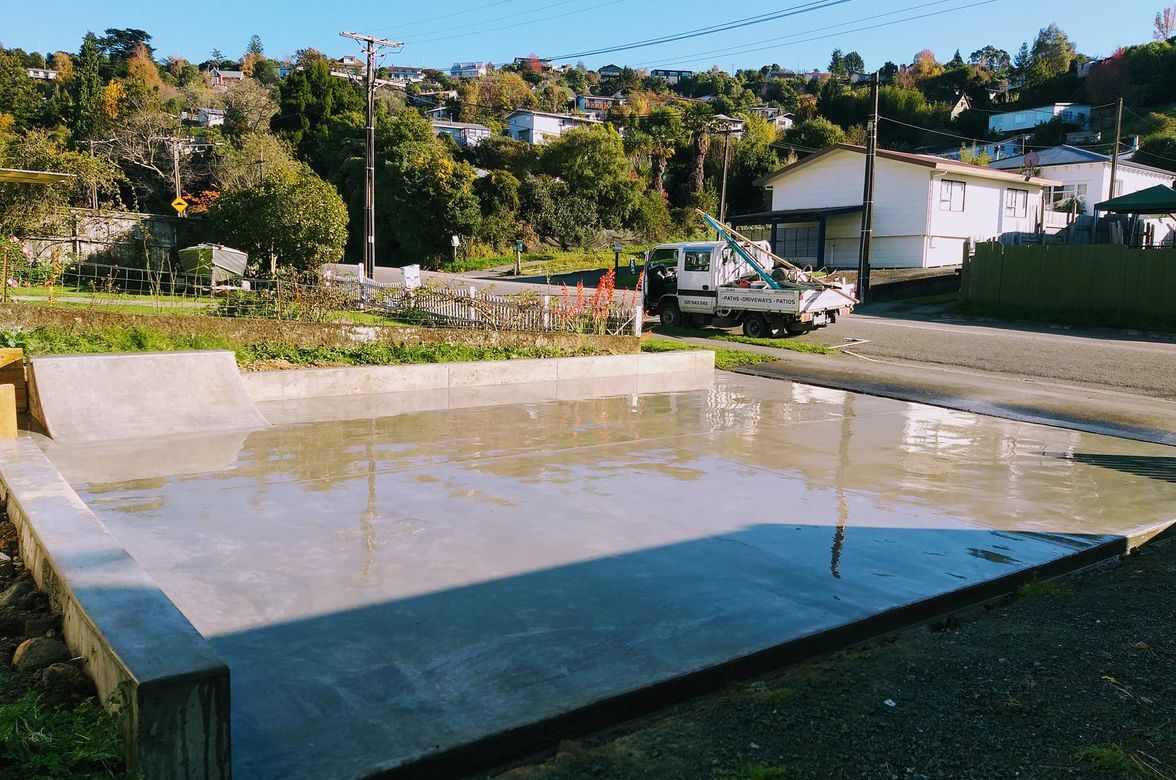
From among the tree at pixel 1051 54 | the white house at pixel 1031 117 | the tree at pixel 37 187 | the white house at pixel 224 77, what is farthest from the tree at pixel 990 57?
the tree at pixel 37 187

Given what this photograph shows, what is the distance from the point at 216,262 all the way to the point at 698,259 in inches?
524

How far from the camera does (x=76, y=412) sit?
8219 millimetres

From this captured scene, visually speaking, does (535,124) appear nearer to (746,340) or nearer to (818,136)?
(818,136)

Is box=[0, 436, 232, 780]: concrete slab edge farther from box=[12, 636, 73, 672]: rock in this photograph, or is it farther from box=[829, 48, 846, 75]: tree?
box=[829, 48, 846, 75]: tree

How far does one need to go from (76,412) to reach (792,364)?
1171 centimetres

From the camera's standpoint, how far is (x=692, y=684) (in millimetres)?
3775

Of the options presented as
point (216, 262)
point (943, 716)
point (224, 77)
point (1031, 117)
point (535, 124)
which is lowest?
point (943, 716)

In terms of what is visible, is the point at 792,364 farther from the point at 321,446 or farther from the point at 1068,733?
the point at 1068,733

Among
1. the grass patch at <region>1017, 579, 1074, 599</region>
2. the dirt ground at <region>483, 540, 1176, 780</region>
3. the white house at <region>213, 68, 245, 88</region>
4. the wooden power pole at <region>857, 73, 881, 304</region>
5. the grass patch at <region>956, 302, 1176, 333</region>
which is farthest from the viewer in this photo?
the white house at <region>213, 68, 245, 88</region>

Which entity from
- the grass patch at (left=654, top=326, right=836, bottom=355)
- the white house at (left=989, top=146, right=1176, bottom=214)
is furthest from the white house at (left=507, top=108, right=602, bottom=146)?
the grass patch at (left=654, top=326, right=836, bottom=355)

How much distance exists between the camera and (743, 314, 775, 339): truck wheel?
2073 centimetres

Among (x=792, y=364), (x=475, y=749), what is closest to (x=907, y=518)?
(x=475, y=749)

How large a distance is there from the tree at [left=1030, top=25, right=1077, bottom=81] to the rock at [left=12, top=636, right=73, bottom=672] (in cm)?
10150

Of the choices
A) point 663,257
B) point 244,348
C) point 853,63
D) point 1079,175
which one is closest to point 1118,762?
point 244,348
